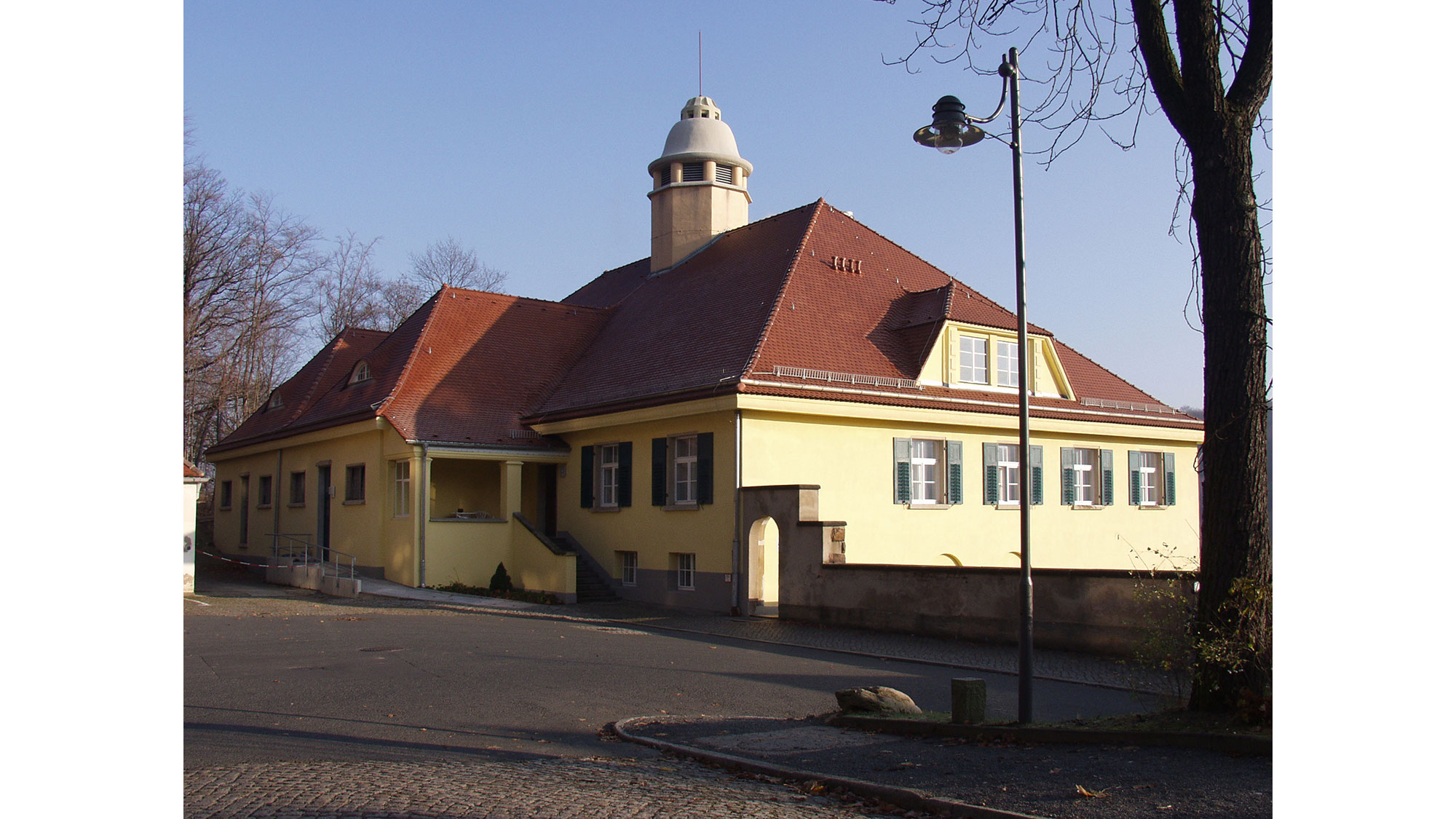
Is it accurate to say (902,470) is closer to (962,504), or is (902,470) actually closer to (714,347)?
(962,504)

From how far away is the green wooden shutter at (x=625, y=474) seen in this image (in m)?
25.0

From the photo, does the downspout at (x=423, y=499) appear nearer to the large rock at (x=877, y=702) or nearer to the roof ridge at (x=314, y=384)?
the roof ridge at (x=314, y=384)

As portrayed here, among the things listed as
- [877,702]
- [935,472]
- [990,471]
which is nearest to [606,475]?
[935,472]

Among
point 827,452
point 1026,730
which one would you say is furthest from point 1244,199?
point 827,452

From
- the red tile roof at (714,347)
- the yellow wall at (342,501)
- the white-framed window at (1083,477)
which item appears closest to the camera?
the red tile roof at (714,347)

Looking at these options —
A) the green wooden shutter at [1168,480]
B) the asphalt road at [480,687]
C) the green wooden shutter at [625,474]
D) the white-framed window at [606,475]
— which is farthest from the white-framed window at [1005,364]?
the asphalt road at [480,687]

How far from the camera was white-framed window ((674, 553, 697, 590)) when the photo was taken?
76.3 ft

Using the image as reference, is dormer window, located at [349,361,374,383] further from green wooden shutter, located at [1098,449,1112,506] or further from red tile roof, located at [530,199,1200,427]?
green wooden shutter, located at [1098,449,1112,506]

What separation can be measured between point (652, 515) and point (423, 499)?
5.25 meters

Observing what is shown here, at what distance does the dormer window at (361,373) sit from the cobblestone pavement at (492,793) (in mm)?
23272

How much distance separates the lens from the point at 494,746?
352 inches

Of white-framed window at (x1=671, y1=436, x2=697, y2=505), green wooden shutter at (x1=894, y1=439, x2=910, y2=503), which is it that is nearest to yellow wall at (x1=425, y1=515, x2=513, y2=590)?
white-framed window at (x1=671, y1=436, x2=697, y2=505)

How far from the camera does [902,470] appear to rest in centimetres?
2455

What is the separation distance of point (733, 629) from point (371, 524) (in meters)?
12.1
